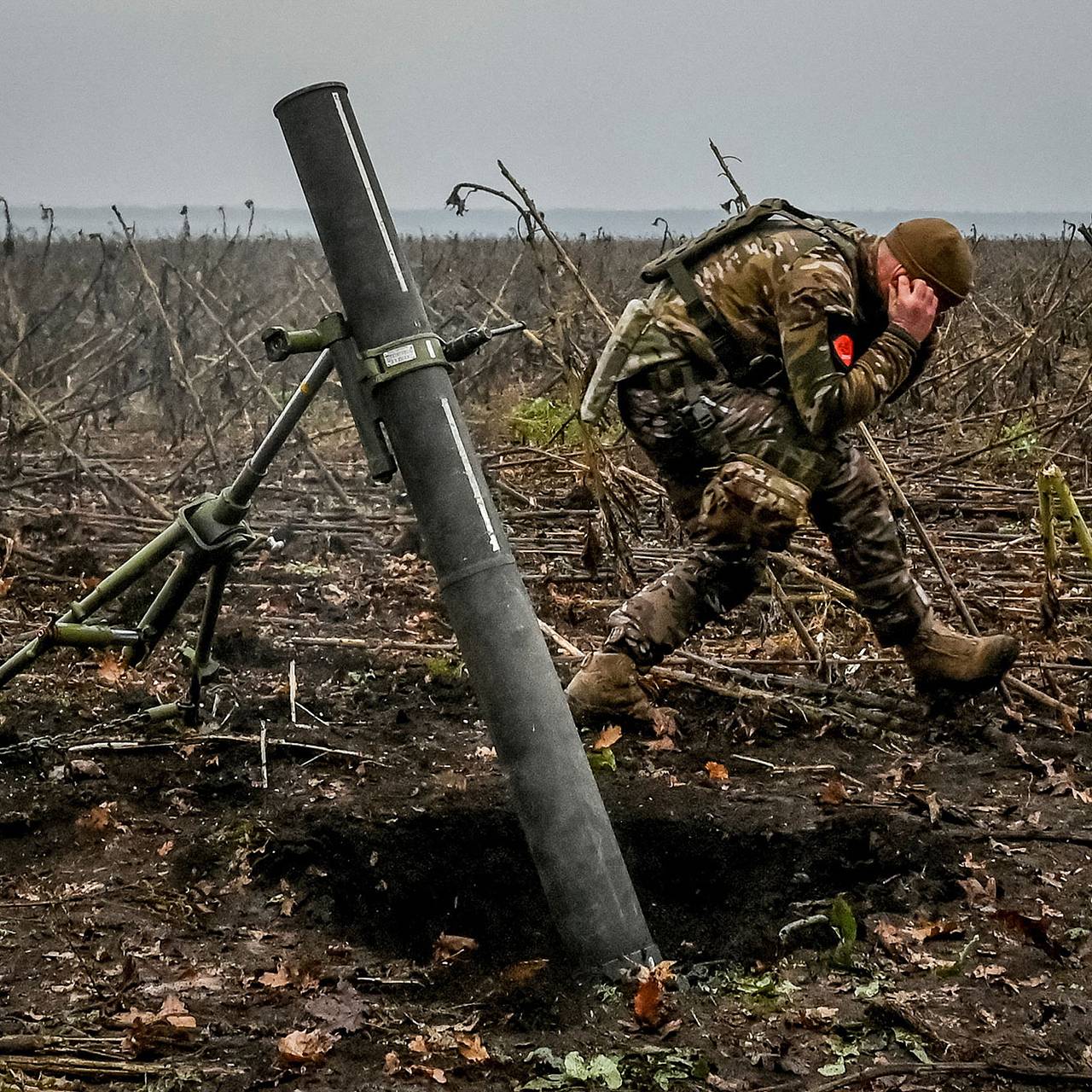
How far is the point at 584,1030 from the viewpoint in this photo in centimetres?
261

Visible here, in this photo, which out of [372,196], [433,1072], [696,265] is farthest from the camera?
[696,265]

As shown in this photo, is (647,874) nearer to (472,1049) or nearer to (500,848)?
(500,848)

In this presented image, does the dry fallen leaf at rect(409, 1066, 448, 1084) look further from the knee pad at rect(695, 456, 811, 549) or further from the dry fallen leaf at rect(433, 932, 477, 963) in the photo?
the knee pad at rect(695, 456, 811, 549)

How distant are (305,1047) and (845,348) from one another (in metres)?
2.66

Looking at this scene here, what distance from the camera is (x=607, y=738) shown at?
4.38 meters

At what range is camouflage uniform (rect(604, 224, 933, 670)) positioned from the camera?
402cm

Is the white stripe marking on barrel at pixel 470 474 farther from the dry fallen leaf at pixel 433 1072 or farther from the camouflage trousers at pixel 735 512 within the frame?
the camouflage trousers at pixel 735 512

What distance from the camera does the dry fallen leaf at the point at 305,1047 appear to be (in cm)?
247

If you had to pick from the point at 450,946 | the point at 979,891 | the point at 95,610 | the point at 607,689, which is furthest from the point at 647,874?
the point at 95,610

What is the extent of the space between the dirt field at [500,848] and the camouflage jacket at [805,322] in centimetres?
113

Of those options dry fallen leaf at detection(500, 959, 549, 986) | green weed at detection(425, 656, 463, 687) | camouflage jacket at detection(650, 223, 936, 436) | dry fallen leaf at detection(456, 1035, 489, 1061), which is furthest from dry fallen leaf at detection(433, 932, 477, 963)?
camouflage jacket at detection(650, 223, 936, 436)

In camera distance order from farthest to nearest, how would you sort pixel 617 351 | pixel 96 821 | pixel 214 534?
1. pixel 617 351
2. pixel 96 821
3. pixel 214 534

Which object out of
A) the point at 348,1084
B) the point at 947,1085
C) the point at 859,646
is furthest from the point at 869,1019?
the point at 859,646

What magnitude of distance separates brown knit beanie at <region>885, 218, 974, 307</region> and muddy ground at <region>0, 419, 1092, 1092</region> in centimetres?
146
